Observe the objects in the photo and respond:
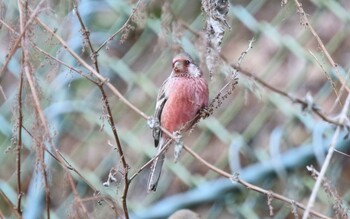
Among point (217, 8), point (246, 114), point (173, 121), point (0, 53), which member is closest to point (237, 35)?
point (246, 114)

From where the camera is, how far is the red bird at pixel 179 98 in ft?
6.95

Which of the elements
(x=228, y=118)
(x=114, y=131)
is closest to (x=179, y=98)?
(x=114, y=131)

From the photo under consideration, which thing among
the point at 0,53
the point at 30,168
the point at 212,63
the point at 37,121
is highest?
the point at 212,63

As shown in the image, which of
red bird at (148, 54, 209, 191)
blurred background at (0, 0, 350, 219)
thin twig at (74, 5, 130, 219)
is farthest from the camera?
blurred background at (0, 0, 350, 219)

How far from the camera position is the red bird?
2.12 metres

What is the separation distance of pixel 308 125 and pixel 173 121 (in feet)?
3.44

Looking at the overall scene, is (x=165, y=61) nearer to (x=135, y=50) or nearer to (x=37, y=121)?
(x=135, y=50)

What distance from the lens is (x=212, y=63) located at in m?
1.35

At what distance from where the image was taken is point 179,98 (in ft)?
7.34

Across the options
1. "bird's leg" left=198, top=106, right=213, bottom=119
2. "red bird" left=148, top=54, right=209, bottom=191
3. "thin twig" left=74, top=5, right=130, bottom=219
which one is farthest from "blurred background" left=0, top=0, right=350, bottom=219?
"thin twig" left=74, top=5, right=130, bottom=219

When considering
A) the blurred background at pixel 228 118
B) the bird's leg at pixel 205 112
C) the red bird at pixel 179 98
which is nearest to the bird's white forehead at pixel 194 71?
the red bird at pixel 179 98

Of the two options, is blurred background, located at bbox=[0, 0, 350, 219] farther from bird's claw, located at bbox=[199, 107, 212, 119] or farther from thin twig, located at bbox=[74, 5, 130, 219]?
thin twig, located at bbox=[74, 5, 130, 219]

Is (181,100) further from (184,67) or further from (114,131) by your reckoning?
(114,131)

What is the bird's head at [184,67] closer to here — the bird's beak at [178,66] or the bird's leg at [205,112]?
the bird's beak at [178,66]
